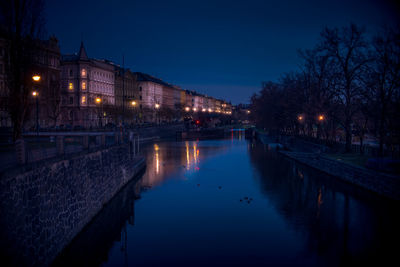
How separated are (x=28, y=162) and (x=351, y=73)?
33.5 meters

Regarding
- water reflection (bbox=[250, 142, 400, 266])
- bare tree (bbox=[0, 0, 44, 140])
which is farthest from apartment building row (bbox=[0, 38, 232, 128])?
water reflection (bbox=[250, 142, 400, 266])

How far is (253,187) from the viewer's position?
1029 inches

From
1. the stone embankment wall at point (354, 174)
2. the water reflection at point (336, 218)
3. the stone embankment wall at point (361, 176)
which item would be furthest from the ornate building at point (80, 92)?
the water reflection at point (336, 218)

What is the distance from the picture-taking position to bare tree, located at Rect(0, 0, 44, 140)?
19.1 m

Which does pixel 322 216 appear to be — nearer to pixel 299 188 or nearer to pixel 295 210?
pixel 295 210

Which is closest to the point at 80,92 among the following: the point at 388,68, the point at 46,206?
the point at 388,68

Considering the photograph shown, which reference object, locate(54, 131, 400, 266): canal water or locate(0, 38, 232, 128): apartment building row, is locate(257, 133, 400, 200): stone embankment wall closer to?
locate(54, 131, 400, 266): canal water

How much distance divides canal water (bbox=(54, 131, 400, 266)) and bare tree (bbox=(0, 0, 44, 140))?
320 inches

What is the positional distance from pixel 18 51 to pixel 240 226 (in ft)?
53.0

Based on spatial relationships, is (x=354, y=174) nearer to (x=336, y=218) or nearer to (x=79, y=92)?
(x=336, y=218)

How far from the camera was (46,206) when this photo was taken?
35.1 feet

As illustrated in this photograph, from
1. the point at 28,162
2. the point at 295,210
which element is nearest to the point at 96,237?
the point at 28,162

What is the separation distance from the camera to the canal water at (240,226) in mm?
12883

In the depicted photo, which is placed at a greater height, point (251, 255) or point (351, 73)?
point (351, 73)
